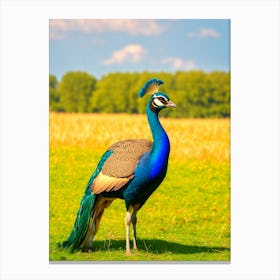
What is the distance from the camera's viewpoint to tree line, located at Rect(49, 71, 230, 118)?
9.56 metres

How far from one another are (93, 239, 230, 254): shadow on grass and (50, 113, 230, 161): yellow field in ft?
5.86

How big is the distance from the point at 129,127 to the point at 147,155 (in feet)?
8.08

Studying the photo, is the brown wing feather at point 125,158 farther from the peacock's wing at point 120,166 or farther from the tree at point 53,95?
the tree at point 53,95

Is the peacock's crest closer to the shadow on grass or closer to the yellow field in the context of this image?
the yellow field

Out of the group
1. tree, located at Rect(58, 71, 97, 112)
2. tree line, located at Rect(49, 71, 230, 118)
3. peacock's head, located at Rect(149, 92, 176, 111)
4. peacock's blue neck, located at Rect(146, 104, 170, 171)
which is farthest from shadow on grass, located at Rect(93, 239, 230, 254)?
tree, located at Rect(58, 71, 97, 112)

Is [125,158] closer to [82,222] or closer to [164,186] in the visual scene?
[82,222]

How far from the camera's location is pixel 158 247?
8.67 meters

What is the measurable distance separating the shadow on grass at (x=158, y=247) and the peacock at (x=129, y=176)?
9.4 inches

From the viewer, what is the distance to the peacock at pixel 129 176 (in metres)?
7.86

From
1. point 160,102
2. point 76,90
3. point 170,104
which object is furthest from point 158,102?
point 76,90

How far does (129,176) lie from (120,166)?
173mm

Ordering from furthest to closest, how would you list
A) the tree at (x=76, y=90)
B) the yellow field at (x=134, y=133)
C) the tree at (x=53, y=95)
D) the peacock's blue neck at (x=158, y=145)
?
the yellow field at (x=134, y=133) < the tree at (x=76, y=90) < the tree at (x=53, y=95) < the peacock's blue neck at (x=158, y=145)

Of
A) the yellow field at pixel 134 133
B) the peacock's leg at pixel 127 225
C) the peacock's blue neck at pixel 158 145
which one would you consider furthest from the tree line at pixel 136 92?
the peacock's leg at pixel 127 225
